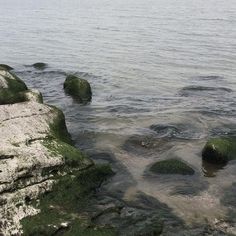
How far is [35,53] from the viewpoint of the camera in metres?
37.5

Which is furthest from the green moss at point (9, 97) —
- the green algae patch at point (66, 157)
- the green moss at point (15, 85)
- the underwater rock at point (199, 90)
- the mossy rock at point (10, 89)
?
the underwater rock at point (199, 90)

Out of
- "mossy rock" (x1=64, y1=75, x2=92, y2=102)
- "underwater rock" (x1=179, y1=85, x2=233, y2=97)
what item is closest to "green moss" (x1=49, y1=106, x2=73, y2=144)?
"mossy rock" (x1=64, y1=75, x2=92, y2=102)

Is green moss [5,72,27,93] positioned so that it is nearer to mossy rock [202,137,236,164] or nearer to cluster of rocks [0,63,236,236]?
cluster of rocks [0,63,236,236]

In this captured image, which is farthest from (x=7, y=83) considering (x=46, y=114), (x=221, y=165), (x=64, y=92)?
(x=221, y=165)

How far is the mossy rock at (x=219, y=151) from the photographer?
14.9 m

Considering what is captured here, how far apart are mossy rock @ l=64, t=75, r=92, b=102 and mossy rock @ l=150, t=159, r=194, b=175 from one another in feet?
30.1

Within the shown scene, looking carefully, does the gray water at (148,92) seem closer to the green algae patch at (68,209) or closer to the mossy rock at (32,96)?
the green algae patch at (68,209)

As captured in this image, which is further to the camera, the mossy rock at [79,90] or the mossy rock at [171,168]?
the mossy rock at [79,90]

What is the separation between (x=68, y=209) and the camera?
11.1 m

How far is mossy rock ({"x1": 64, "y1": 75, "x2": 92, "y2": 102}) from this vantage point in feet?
75.4

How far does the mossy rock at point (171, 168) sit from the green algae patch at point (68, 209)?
7.93ft

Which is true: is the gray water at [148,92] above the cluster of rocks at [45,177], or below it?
below

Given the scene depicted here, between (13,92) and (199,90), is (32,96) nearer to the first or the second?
(13,92)

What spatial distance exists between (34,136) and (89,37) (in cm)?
3236
